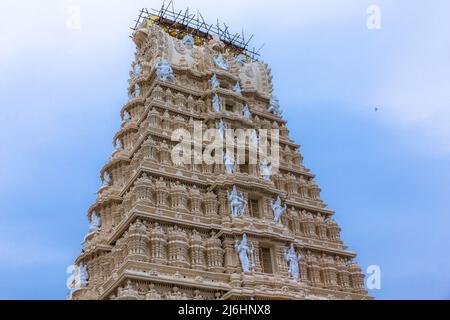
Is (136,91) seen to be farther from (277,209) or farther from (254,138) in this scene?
(277,209)

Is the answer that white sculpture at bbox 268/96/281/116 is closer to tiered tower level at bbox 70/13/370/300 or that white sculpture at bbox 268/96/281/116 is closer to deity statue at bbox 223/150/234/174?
tiered tower level at bbox 70/13/370/300

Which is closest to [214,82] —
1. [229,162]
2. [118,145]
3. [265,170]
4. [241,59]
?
[229,162]

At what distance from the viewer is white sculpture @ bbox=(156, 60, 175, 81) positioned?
137 feet

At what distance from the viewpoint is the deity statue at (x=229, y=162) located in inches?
1453

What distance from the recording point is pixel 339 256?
3956 cm

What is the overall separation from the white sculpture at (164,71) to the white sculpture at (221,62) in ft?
14.2

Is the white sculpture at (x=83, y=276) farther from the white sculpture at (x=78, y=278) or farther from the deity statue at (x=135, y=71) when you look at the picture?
the deity statue at (x=135, y=71)

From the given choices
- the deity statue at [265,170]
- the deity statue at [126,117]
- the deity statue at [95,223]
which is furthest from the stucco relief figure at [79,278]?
the deity statue at [265,170]

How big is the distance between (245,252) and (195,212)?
13.5 feet

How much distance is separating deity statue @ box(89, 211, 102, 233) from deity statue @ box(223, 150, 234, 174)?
9934 mm

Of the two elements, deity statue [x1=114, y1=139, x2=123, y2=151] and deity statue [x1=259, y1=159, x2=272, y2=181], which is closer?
deity statue [x1=259, y1=159, x2=272, y2=181]

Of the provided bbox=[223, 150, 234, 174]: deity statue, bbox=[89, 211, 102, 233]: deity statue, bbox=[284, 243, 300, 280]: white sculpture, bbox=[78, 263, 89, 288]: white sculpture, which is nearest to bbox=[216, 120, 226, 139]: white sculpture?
bbox=[223, 150, 234, 174]: deity statue
